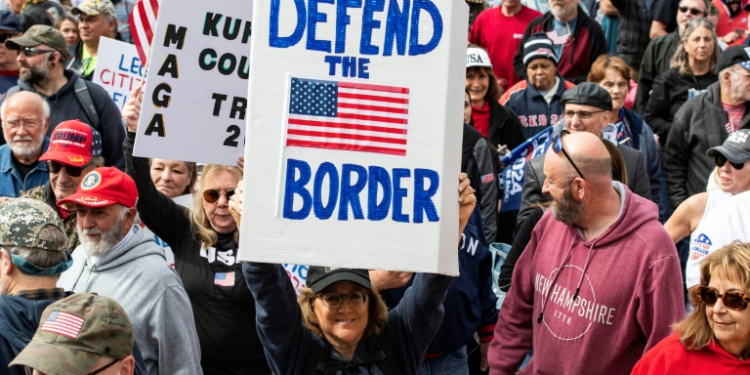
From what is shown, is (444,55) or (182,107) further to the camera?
(182,107)

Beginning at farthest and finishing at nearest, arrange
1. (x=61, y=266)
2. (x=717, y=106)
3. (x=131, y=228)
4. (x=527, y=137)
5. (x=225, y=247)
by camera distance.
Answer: (x=527, y=137) → (x=717, y=106) → (x=225, y=247) → (x=131, y=228) → (x=61, y=266)

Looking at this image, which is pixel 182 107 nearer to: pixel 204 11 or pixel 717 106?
pixel 204 11

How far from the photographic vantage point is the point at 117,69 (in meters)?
9.06

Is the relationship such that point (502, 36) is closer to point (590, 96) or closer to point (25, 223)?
point (590, 96)

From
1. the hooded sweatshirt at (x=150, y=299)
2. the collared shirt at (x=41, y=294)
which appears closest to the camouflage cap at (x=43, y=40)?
the hooded sweatshirt at (x=150, y=299)

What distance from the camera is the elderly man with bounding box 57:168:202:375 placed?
513 centimetres

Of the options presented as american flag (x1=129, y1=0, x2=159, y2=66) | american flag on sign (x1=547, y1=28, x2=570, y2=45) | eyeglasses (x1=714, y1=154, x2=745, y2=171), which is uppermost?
american flag on sign (x1=547, y1=28, x2=570, y2=45)

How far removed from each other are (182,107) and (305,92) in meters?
1.63

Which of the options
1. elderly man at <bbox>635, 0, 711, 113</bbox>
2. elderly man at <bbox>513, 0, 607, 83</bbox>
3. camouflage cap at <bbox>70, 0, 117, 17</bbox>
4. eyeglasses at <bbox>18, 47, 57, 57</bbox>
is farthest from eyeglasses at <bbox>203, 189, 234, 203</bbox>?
elderly man at <bbox>635, 0, 711, 113</bbox>

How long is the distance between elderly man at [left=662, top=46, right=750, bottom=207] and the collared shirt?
559 centimetres

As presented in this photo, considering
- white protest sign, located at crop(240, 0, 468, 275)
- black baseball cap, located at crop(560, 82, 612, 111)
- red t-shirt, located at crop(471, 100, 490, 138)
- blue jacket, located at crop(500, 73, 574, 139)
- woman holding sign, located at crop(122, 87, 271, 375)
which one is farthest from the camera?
blue jacket, located at crop(500, 73, 574, 139)

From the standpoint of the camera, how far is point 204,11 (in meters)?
5.63

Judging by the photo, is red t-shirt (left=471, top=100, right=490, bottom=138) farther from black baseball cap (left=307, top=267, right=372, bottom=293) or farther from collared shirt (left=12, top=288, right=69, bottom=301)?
collared shirt (left=12, top=288, right=69, bottom=301)

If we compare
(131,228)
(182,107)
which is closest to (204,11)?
(182,107)
